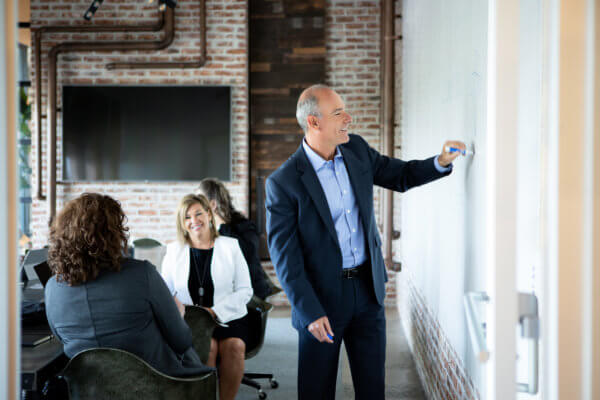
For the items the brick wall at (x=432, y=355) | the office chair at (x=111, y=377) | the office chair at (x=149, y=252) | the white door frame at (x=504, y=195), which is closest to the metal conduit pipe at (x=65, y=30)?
the office chair at (x=149, y=252)

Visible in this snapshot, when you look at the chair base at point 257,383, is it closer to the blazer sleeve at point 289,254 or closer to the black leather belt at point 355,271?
the blazer sleeve at point 289,254

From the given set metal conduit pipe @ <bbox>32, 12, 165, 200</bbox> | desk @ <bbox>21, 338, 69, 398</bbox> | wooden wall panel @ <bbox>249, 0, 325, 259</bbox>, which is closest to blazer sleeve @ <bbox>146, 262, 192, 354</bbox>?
desk @ <bbox>21, 338, 69, 398</bbox>

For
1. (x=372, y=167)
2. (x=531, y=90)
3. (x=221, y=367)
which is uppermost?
(x=531, y=90)

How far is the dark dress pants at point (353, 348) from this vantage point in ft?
7.48

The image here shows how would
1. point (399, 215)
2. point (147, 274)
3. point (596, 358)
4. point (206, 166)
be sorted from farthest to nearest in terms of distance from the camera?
point (206, 166) → point (399, 215) → point (147, 274) → point (596, 358)

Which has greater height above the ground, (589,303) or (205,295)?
(589,303)

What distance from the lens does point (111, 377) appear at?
1864 mm

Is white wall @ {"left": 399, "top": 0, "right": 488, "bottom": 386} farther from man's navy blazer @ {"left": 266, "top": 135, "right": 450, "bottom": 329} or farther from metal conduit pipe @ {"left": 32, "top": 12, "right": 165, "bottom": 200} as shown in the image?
metal conduit pipe @ {"left": 32, "top": 12, "right": 165, "bottom": 200}

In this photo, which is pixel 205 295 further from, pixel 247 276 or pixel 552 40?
pixel 552 40

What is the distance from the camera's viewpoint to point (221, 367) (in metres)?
2.98

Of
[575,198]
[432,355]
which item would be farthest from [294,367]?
[575,198]

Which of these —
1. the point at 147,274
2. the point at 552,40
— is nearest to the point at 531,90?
the point at 552,40

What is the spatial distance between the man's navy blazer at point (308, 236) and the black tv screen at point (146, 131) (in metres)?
3.26

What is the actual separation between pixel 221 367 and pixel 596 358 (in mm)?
2278
